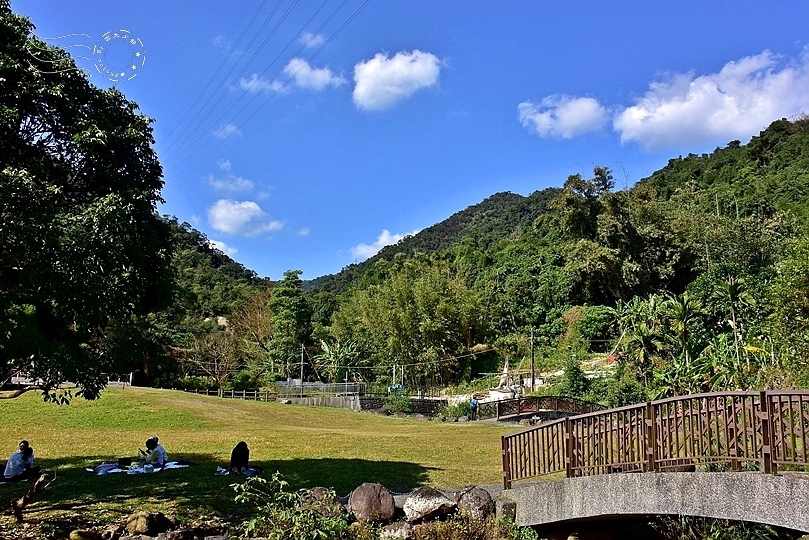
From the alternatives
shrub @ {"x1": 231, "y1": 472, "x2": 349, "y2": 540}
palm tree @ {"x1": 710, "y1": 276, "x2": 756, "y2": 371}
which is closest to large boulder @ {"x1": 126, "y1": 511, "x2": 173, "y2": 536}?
shrub @ {"x1": 231, "y1": 472, "x2": 349, "y2": 540}

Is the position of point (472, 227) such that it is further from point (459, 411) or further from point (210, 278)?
point (459, 411)

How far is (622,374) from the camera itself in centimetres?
2939

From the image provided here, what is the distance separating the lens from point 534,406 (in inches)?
1241

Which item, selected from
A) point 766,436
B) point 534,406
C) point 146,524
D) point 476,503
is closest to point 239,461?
point 146,524

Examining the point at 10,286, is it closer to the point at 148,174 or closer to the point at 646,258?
the point at 148,174

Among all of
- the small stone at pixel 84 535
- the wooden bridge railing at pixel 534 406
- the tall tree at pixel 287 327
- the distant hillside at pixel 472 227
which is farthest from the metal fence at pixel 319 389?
the distant hillside at pixel 472 227

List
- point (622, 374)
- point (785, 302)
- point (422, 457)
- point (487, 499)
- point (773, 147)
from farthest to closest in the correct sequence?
1. point (773, 147)
2. point (622, 374)
3. point (422, 457)
4. point (785, 302)
5. point (487, 499)

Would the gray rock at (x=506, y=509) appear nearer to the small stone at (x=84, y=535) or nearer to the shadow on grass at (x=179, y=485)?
the shadow on grass at (x=179, y=485)

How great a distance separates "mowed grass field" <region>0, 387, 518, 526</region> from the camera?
11.4 meters

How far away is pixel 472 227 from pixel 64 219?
4353 inches

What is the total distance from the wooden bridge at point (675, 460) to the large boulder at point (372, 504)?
6.45ft

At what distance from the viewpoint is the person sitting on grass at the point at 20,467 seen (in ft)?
42.8

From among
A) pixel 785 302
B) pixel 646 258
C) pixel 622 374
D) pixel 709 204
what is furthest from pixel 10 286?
pixel 709 204

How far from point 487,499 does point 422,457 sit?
728 cm
